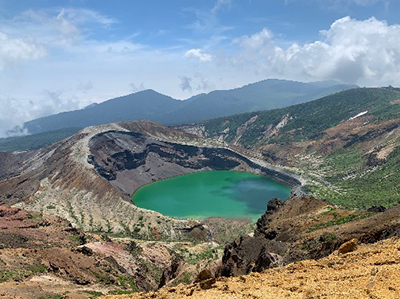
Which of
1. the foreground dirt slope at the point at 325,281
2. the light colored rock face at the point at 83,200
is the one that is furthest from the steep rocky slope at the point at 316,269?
the light colored rock face at the point at 83,200

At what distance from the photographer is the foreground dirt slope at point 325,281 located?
14.1m

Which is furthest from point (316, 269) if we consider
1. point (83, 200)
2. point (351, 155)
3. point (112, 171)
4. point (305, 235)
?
point (351, 155)

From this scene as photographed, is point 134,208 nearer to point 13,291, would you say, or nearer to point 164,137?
point 13,291

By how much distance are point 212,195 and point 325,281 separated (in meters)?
97.0

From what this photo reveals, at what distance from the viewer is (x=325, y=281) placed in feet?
52.3

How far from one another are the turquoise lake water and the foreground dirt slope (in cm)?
6644

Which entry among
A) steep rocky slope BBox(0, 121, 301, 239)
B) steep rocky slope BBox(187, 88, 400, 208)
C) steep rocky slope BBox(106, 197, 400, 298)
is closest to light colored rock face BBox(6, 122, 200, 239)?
steep rocky slope BBox(0, 121, 301, 239)

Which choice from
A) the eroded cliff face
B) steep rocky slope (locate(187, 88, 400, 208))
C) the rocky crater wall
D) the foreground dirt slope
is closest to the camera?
the foreground dirt slope

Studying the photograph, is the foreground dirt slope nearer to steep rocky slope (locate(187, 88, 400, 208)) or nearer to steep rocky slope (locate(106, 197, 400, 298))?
steep rocky slope (locate(106, 197, 400, 298))

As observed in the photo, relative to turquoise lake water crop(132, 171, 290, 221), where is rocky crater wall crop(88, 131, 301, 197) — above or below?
above

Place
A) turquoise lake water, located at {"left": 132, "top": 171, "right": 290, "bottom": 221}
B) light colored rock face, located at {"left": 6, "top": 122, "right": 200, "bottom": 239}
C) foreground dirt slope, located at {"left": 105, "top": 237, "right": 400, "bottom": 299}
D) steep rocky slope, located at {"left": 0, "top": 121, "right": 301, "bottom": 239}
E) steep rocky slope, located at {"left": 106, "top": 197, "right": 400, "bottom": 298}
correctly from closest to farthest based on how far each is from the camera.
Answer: foreground dirt slope, located at {"left": 105, "top": 237, "right": 400, "bottom": 299} → steep rocky slope, located at {"left": 106, "top": 197, "right": 400, "bottom": 298} → light colored rock face, located at {"left": 6, "top": 122, "right": 200, "bottom": 239} → steep rocky slope, located at {"left": 0, "top": 121, "right": 301, "bottom": 239} → turquoise lake water, located at {"left": 132, "top": 171, "right": 290, "bottom": 221}

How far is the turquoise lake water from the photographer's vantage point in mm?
93438

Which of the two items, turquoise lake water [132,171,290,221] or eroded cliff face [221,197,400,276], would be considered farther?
turquoise lake water [132,171,290,221]

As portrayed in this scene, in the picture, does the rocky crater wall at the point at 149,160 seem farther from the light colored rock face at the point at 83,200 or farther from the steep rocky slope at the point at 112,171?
the light colored rock face at the point at 83,200
